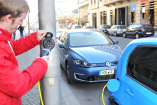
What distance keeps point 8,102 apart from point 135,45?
1.47 m

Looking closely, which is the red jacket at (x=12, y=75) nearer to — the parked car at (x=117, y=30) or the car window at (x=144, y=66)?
the car window at (x=144, y=66)

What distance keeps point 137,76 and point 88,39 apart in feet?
14.2

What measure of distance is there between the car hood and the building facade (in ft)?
81.6

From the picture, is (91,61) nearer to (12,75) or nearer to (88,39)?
(88,39)

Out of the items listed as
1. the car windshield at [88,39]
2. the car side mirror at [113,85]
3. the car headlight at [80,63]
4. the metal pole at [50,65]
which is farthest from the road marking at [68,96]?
the car side mirror at [113,85]

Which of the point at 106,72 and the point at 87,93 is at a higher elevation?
the point at 106,72

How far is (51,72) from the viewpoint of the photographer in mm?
2236

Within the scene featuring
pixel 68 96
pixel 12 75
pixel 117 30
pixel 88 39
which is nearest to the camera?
pixel 12 75

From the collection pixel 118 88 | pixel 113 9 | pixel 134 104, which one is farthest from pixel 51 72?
pixel 113 9

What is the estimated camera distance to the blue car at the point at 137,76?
177cm

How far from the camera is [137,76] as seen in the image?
205 cm

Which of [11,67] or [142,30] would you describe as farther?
[142,30]

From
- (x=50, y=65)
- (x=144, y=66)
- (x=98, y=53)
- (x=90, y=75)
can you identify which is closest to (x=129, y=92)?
(x=144, y=66)

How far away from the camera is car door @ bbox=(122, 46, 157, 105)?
5.68 ft
